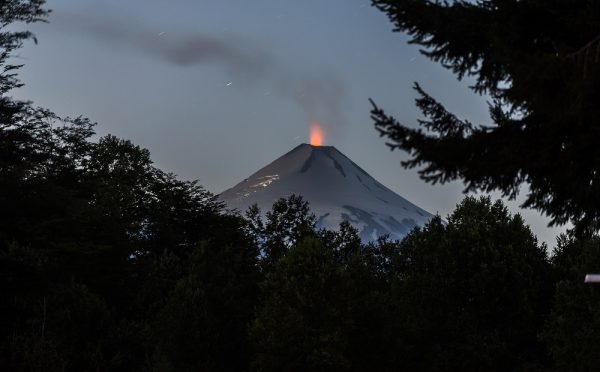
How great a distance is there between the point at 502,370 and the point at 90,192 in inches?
1070

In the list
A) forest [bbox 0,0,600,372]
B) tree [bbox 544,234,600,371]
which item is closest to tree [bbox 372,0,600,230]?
forest [bbox 0,0,600,372]

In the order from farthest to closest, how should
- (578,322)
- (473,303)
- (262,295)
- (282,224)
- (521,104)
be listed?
(282,224) → (262,295) → (473,303) → (578,322) → (521,104)

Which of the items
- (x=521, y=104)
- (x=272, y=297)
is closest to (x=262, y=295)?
(x=272, y=297)

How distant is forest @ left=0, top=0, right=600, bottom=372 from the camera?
3338 cm

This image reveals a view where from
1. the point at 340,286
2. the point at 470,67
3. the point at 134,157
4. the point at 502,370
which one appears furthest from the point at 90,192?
the point at 470,67

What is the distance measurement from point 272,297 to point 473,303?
11.6 meters

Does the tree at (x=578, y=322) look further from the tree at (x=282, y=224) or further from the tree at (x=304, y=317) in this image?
the tree at (x=282, y=224)

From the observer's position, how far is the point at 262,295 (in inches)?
1690

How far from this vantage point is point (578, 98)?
7879 mm

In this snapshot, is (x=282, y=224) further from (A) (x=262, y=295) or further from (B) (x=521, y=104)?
(B) (x=521, y=104)

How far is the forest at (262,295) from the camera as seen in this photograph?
33.4 metres

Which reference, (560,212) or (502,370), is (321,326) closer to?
(502,370)

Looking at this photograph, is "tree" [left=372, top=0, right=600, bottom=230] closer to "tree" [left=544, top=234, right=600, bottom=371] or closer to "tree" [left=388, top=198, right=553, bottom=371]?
"tree" [left=544, top=234, right=600, bottom=371]

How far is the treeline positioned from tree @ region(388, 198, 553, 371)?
0.08m
